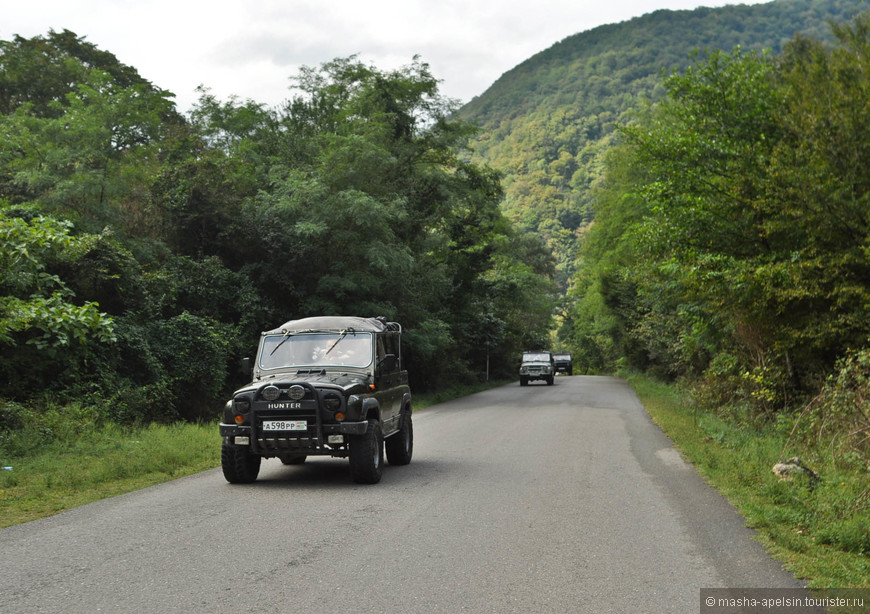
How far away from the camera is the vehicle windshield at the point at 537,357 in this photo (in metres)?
48.1

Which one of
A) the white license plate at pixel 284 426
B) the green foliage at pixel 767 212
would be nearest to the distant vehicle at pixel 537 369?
the green foliage at pixel 767 212

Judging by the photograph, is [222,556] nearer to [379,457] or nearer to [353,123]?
[379,457]

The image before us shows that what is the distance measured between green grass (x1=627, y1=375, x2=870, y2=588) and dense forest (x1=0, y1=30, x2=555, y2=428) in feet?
34.3

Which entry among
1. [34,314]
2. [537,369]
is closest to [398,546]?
[34,314]

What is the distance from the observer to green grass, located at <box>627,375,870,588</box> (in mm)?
6488

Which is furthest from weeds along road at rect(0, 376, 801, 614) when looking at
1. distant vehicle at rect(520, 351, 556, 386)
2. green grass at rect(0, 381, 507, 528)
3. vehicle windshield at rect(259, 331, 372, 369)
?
distant vehicle at rect(520, 351, 556, 386)

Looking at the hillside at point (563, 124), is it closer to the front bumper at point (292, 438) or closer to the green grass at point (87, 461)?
the green grass at point (87, 461)

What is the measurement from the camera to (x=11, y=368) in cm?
1606

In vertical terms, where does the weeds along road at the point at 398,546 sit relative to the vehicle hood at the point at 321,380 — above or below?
below

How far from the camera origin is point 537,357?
48.3m

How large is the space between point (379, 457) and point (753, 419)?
34.6ft

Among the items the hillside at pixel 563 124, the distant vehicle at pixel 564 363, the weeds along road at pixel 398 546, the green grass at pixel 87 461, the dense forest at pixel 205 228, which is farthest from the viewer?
the hillside at pixel 563 124

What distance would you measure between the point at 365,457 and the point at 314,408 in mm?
958

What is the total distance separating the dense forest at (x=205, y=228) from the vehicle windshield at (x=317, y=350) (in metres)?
3.35
